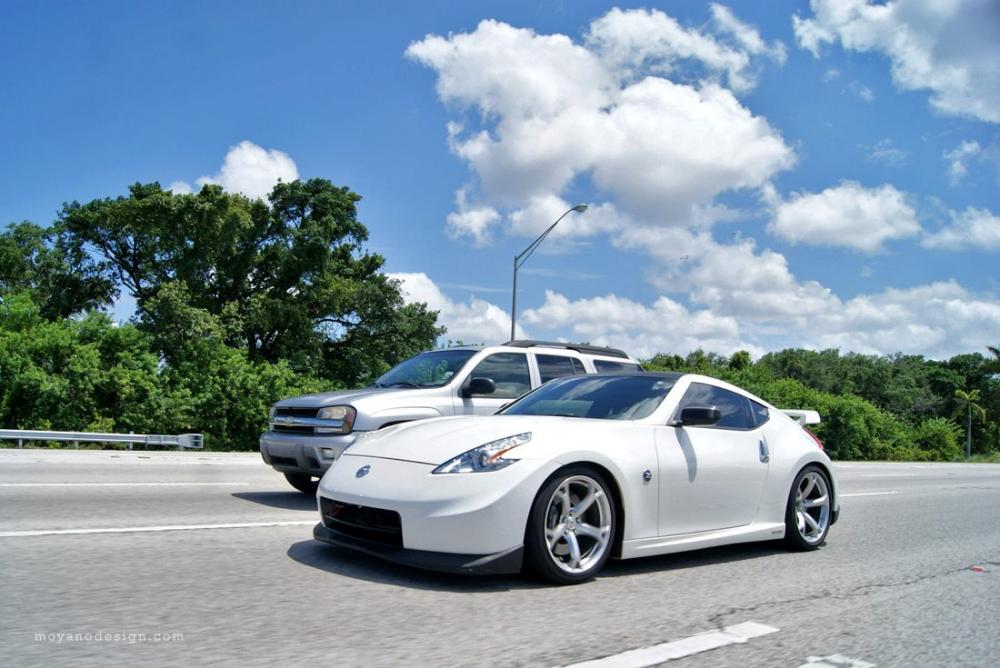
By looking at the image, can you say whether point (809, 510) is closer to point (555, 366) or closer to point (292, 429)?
point (555, 366)

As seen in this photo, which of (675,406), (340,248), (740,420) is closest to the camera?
(675,406)

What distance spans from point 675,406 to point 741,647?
2.27 m

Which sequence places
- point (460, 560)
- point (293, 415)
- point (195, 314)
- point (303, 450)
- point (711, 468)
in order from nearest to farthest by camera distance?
point (460, 560) < point (711, 468) < point (303, 450) < point (293, 415) < point (195, 314)

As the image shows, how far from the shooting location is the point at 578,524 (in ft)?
15.6

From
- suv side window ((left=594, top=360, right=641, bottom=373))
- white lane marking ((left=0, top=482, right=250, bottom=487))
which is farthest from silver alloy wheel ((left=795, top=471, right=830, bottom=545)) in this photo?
white lane marking ((left=0, top=482, right=250, bottom=487))

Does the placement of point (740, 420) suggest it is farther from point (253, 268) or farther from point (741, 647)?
point (253, 268)

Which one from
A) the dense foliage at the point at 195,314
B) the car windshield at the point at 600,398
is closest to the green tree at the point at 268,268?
the dense foliage at the point at 195,314

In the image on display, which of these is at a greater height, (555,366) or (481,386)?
(555,366)

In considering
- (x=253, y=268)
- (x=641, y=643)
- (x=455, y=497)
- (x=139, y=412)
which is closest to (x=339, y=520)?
(x=455, y=497)

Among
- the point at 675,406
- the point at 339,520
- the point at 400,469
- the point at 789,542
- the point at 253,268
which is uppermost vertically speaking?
the point at 253,268

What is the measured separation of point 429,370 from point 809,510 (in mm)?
4288

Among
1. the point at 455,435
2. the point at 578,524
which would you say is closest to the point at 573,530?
the point at 578,524

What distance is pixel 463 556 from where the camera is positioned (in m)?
4.31

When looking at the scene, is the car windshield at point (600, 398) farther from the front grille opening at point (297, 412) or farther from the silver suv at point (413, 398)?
the front grille opening at point (297, 412)
